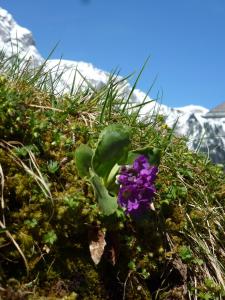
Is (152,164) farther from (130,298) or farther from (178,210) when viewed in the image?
(130,298)

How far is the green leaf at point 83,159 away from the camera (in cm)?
209

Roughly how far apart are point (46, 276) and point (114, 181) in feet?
1.95

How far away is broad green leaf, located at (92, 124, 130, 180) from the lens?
2141 millimetres

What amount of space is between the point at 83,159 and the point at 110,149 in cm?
14

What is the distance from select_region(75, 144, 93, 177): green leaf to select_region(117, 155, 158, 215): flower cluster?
0.54 feet

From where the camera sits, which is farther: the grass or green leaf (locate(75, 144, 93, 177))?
green leaf (locate(75, 144, 93, 177))

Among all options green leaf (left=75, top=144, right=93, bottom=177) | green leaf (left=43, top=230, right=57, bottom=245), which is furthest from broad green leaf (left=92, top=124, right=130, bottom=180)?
green leaf (left=43, top=230, right=57, bottom=245)

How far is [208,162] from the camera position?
311 cm

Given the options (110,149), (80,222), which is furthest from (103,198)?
(110,149)

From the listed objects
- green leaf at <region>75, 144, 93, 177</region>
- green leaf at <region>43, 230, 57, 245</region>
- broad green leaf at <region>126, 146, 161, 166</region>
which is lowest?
green leaf at <region>43, 230, 57, 245</region>

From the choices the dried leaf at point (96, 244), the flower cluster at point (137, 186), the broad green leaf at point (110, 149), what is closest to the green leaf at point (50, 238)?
the dried leaf at point (96, 244)

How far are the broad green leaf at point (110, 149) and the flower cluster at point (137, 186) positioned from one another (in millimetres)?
133

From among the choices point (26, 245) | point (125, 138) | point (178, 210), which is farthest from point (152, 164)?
point (26, 245)

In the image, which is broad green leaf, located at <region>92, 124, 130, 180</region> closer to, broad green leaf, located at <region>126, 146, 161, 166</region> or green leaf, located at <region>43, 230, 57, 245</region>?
broad green leaf, located at <region>126, 146, 161, 166</region>
